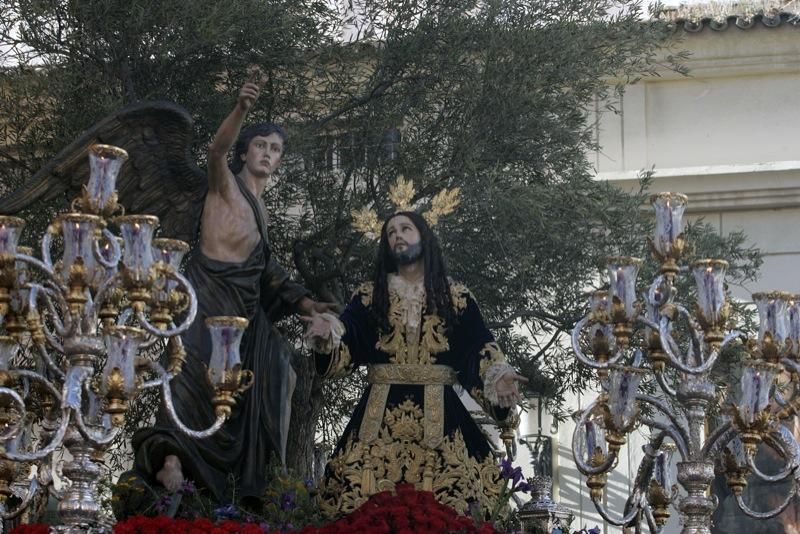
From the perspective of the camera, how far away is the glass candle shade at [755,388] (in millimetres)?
12352

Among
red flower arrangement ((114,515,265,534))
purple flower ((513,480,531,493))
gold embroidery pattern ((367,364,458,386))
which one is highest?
gold embroidery pattern ((367,364,458,386))

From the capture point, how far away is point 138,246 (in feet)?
37.1

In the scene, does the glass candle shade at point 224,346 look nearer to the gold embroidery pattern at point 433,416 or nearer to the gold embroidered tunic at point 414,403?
the gold embroidered tunic at point 414,403

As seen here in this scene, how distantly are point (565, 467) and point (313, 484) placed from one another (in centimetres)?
983

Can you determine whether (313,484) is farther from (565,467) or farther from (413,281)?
(565,467)

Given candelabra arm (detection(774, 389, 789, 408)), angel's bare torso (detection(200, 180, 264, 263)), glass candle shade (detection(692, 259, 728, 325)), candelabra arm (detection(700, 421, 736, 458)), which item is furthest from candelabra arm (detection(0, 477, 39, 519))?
candelabra arm (detection(774, 389, 789, 408))

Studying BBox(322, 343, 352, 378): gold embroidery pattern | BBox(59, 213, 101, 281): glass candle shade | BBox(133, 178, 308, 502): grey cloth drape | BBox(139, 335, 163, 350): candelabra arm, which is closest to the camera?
BBox(59, 213, 101, 281): glass candle shade

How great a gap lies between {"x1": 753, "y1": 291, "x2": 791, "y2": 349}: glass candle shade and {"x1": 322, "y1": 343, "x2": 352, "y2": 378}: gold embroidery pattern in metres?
2.52

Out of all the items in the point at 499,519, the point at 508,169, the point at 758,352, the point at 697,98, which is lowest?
the point at 499,519

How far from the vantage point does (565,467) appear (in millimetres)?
22922

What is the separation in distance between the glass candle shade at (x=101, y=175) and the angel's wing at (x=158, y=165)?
8.70 feet

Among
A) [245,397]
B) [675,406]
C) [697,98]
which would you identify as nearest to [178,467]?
[245,397]

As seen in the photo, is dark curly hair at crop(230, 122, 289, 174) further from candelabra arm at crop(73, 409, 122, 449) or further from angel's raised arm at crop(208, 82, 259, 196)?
candelabra arm at crop(73, 409, 122, 449)

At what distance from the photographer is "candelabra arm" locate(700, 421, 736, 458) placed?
1249cm
